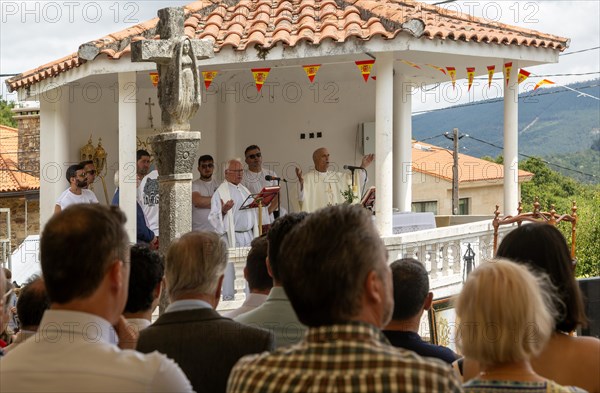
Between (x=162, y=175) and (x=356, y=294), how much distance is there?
22.0 feet

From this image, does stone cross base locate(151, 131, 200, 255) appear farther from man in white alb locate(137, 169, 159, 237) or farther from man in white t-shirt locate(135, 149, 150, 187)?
man in white t-shirt locate(135, 149, 150, 187)

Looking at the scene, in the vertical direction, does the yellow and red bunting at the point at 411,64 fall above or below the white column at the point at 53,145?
above

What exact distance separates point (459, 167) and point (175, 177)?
144 ft

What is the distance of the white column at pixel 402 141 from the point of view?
15.2m

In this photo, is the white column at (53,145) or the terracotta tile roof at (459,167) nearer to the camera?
the white column at (53,145)

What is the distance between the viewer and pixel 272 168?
52.5 ft

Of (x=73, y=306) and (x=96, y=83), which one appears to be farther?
(x=96, y=83)

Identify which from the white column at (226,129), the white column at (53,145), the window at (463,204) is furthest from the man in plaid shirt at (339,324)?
the window at (463,204)

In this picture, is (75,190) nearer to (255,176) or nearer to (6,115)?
(255,176)

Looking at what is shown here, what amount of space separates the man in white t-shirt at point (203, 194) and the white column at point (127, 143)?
0.80 metres

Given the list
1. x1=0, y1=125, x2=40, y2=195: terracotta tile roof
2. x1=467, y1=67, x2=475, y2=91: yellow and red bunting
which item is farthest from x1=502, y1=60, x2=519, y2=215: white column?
x1=0, y1=125, x2=40, y2=195: terracotta tile roof

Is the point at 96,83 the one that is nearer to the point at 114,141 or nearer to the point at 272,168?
the point at 114,141

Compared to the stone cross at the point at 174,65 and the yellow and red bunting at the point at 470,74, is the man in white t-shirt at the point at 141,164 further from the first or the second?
the yellow and red bunting at the point at 470,74

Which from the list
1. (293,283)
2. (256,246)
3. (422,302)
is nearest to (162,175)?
(256,246)
